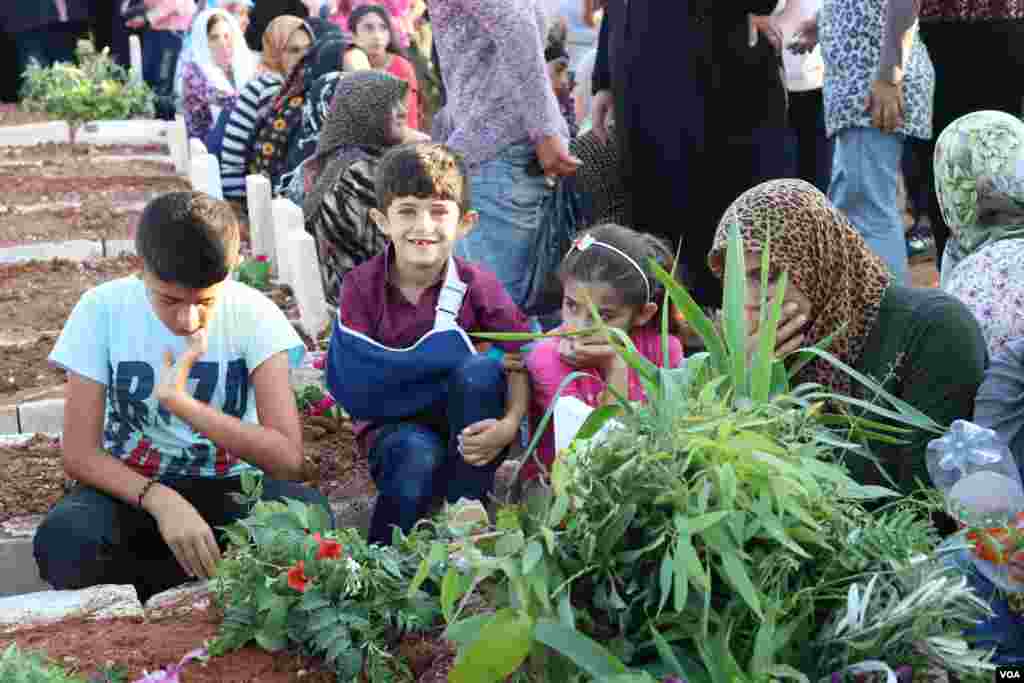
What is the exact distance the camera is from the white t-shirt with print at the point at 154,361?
3.71 metres

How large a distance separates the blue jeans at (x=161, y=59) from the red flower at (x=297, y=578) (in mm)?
10603

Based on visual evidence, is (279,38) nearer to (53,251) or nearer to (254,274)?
(53,251)

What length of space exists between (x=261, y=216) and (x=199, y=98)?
3.34 metres

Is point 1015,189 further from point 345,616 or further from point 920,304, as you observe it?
point 345,616

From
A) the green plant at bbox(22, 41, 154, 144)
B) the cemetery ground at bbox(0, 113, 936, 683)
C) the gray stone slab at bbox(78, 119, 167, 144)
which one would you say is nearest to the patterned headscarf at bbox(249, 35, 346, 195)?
the cemetery ground at bbox(0, 113, 936, 683)

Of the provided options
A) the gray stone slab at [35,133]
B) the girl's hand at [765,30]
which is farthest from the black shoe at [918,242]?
the gray stone slab at [35,133]

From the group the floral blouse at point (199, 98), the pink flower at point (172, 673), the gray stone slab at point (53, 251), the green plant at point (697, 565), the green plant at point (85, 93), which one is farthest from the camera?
the green plant at point (85, 93)

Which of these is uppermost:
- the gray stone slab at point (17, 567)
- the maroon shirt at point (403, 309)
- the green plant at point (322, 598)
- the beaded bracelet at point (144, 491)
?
the maroon shirt at point (403, 309)

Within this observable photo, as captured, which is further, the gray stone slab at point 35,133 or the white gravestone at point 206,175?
the gray stone slab at point 35,133

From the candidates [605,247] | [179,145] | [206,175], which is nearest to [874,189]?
[605,247]

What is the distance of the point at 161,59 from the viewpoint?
13039mm

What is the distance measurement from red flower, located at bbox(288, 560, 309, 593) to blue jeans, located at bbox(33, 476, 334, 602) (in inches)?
33.7

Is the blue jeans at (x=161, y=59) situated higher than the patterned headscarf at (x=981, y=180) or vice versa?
the patterned headscarf at (x=981, y=180)

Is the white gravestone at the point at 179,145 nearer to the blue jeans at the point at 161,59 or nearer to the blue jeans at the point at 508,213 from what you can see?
the blue jeans at the point at 161,59
